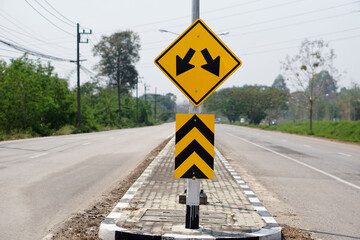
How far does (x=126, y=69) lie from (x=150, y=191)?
6132 centimetres

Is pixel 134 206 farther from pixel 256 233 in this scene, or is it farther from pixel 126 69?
pixel 126 69

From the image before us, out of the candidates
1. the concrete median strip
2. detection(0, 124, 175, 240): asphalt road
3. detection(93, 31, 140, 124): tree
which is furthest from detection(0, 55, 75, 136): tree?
detection(93, 31, 140, 124): tree

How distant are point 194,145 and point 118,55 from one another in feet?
206

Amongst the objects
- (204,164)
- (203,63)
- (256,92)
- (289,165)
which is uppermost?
(256,92)

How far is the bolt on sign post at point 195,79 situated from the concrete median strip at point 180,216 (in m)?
0.46

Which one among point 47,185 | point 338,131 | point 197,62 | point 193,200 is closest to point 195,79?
point 197,62

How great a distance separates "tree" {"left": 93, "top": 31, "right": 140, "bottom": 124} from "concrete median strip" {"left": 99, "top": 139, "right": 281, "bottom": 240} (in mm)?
58016

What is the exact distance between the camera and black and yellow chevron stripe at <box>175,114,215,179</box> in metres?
4.38

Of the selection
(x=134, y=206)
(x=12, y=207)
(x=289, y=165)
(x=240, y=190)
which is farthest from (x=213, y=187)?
(x=289, y=165)

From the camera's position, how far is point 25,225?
198 inches

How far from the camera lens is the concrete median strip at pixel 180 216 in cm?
438

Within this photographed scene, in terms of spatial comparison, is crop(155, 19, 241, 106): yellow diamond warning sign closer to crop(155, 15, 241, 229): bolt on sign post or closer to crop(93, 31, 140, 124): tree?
crop(155, 15, 241, 229): bolt on sign post

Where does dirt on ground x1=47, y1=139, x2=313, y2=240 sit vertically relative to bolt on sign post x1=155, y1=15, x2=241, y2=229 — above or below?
below

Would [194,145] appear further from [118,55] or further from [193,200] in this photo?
[118,55]
